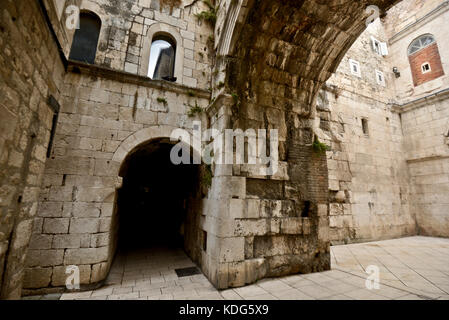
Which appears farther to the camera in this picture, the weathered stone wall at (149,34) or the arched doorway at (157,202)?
the arched doorway at (157,202)

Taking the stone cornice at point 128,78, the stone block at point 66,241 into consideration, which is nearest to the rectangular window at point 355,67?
the stone cornice at point 128,78

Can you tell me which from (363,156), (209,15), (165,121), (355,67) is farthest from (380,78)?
(165,121)

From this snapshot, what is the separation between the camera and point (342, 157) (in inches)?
264

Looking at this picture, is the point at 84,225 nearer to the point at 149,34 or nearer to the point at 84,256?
the point at 84,256

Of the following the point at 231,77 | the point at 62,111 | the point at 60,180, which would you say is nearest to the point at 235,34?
the point at 231,77

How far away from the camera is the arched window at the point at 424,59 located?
26.0 feet

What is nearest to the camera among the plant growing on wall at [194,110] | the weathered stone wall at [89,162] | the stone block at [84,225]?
the weathered stone wall at [89,162]

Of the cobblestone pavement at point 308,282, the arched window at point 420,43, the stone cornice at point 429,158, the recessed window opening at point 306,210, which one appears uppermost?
the arched window at point 420,43

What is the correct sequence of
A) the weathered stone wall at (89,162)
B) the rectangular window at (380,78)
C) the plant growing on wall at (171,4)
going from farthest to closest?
1. the rectangular window at (380,78)
2. the plant growing on wall at (171,4)
3. the weathered stone wall at (89,162)

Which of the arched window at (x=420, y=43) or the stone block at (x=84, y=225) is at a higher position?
the arched window at (x=420, y=43)

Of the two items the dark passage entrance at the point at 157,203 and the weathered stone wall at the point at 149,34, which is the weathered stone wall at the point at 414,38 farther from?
the dark passage entrance at the point at 157,203

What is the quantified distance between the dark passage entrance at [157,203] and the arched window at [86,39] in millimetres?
Result: 2552

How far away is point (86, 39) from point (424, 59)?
12.2 meters

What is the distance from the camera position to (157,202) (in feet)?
31.1
